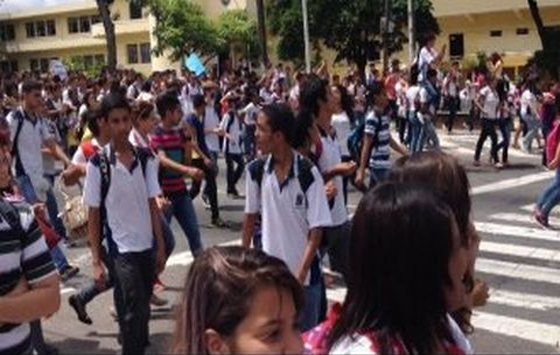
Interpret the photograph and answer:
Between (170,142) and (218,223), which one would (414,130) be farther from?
(170,142)

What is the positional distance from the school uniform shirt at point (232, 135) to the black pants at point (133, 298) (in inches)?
323

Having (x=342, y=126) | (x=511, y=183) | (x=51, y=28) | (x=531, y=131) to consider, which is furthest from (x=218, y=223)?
(x=51, y=28)

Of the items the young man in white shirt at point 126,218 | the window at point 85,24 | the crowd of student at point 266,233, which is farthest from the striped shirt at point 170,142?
the window at point 85,24

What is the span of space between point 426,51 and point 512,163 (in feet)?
12.2

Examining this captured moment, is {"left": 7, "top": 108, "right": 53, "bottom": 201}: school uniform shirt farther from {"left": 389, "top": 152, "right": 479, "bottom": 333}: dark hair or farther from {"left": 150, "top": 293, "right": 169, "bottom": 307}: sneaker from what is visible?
{"left": 389, "top": 152, "right": 479, "bottom": 333}: dark hair

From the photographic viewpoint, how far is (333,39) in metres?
47.8

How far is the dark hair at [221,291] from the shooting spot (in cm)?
206

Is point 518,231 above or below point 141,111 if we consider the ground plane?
below

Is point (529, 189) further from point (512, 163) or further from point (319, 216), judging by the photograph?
point (319, 216)

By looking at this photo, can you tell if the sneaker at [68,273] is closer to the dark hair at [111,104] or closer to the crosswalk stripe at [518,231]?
the dark hair at [111,104]

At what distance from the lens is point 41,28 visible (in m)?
78.2

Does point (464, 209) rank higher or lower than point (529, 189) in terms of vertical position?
higher

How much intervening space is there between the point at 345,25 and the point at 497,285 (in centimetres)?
3941

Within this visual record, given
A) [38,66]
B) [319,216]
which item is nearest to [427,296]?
[319,216]
